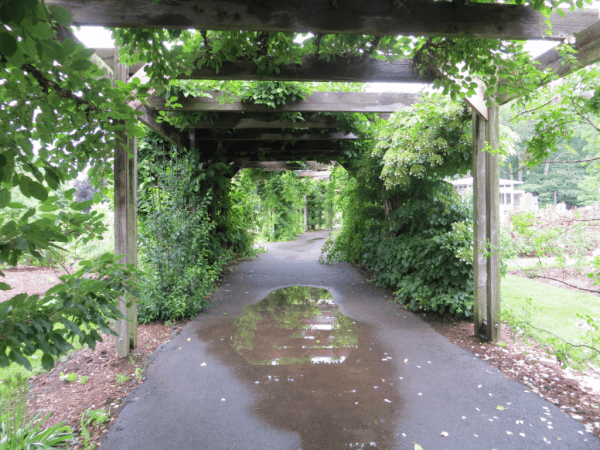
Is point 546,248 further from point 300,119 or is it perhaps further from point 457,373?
point 300,119

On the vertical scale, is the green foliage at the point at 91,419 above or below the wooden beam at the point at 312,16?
below

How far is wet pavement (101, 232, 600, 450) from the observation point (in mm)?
2232

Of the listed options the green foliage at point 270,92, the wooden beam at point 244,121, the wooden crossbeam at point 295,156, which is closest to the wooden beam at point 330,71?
the green foliage at point 270,92

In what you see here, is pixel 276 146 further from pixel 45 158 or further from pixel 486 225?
pixel 45 158

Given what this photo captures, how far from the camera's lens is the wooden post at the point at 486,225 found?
3.56 meters

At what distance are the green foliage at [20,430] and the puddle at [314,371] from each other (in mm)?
1211

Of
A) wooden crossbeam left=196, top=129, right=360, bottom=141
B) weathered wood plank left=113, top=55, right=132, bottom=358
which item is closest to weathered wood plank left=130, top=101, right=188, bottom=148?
weathered wood plank left=113, top=55, right=132, bottom=358

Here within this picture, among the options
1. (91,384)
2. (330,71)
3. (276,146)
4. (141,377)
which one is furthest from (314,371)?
(276,146)

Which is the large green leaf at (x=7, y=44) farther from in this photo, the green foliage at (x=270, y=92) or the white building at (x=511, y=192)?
the white building at (x=511, y=192)

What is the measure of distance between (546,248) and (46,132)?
3349 mm

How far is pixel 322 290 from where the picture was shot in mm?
6188

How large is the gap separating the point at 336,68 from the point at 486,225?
223cm

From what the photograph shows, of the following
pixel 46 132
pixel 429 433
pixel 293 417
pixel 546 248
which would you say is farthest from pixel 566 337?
pixel 46 132

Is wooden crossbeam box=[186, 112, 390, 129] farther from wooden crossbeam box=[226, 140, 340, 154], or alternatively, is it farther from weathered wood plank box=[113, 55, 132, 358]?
weathered wood plank box=[113, 55, 132, 358]
